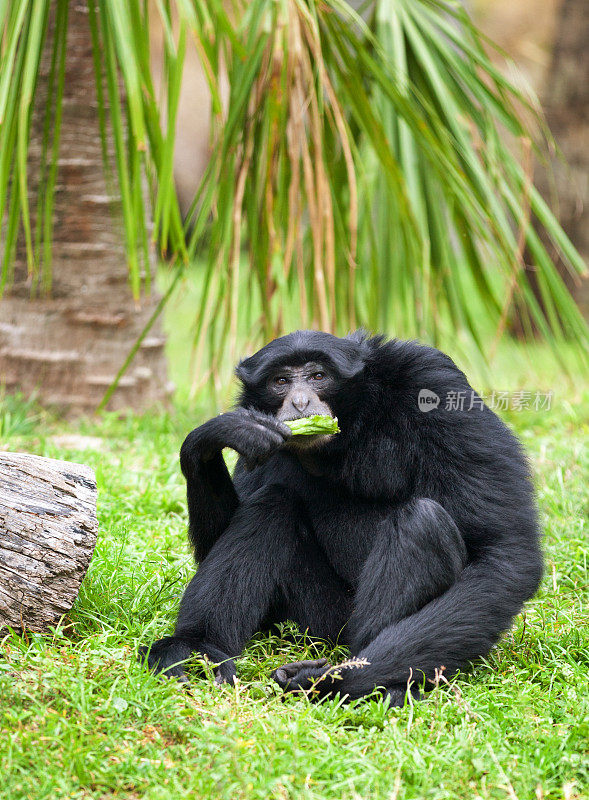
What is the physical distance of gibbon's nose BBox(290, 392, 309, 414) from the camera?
3.88 m

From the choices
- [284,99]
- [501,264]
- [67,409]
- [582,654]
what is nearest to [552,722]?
[582,654]

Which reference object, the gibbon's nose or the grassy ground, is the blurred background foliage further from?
the grassy ground

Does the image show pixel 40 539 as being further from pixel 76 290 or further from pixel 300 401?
pixel 76 290

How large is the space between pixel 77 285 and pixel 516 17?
20.4 metres

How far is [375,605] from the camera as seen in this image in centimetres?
356

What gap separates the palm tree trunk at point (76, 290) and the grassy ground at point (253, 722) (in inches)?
113

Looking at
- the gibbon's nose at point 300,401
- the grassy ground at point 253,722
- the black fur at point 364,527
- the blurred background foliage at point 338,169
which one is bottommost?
the grassy ground at point 253,722

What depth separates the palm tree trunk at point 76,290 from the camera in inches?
272

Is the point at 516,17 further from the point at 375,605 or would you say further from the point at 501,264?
the point at 375,605

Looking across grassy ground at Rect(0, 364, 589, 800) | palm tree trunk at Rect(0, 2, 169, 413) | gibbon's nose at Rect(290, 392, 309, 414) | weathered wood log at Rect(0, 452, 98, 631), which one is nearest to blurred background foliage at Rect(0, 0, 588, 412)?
palm tree trunk at Rect(0, 2, 169, 413)

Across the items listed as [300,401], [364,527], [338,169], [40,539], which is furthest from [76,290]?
[364,527]

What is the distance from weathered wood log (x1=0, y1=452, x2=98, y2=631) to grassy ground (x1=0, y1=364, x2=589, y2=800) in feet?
0.40

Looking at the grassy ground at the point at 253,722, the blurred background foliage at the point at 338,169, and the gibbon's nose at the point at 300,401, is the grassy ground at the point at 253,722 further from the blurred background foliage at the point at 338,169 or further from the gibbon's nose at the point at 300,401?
the blurred background foliage at the point at 338,169

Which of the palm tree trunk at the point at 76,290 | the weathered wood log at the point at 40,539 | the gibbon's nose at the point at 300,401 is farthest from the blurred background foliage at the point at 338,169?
the weathered wood log at the point at 40,539
